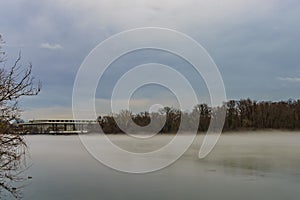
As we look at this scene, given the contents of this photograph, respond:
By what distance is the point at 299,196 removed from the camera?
7402mm

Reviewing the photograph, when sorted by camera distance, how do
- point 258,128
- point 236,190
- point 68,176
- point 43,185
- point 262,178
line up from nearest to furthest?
point 236,190
point 43,185
point 262,178
point 68,176
point 258,128

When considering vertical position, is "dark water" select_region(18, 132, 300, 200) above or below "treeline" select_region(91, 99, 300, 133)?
below

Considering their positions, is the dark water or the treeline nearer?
the dark water

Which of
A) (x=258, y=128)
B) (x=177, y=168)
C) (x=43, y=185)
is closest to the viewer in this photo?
(x=43, y=185)

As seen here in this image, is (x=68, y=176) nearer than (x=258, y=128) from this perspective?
Yes

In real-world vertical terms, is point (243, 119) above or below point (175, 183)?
above

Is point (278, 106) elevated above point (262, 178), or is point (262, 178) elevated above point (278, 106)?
point (278, 106)

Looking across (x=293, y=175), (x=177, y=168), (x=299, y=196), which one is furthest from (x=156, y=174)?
(x=299, y=196)

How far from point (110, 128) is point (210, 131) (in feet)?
32.3

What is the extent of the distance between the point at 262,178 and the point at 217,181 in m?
1.30

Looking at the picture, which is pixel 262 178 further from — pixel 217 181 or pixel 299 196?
pixel 299 196

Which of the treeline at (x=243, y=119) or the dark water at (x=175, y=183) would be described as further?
the treeline at (x=243, y=119)

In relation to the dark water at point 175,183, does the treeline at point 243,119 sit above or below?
above

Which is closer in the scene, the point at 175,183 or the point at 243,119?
the point at 175,183
